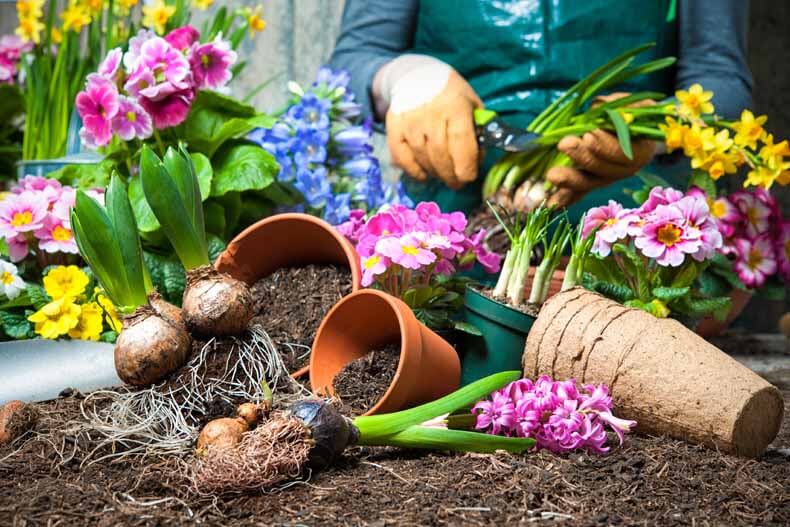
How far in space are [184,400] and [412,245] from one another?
484mm

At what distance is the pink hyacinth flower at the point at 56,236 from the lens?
5.42 ft

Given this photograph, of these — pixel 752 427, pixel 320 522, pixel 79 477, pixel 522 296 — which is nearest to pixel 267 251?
pixel 522 296

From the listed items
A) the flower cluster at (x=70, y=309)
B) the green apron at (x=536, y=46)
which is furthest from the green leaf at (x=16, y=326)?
the green apron at (x=536, y=46)

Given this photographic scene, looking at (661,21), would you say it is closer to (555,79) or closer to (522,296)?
(555,79)

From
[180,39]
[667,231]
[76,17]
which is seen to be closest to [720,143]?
[667,231]

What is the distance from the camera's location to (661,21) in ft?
7.13

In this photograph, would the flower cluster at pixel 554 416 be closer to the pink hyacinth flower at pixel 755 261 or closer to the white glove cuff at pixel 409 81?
the white glove cuff at pixel 409 81

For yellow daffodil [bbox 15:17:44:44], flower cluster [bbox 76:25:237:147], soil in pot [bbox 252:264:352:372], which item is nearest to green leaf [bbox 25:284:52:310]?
flower cluster [bbox 76:25:237:147]

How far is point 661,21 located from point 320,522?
175cm

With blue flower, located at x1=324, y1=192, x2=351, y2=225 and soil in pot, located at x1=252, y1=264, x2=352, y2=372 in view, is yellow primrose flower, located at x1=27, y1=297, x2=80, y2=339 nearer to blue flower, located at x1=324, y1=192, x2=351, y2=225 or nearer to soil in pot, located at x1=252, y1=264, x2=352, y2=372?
soil in pot, located at x1=252, y1=264, x2=352, y2=372

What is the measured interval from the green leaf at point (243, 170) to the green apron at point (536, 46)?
0.52 metres

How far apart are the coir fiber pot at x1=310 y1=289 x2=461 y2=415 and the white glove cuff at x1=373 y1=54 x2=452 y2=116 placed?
67 cm

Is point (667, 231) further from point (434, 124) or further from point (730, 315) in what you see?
point (730, 315)

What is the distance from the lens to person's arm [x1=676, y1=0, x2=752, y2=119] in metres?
2.12
